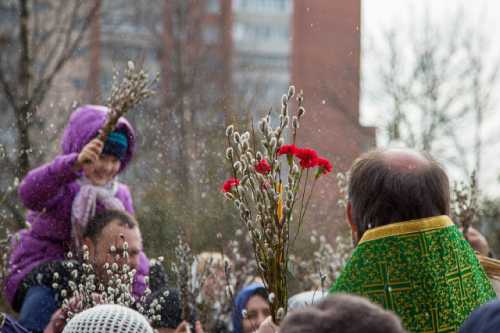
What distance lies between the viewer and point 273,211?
4258mm

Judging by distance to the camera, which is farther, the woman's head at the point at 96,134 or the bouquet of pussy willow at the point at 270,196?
the woman's head at the point at 96,134

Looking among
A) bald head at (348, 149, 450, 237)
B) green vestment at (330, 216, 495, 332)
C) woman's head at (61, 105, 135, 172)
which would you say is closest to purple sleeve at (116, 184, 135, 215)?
woman's head at (61, 105, 135, 172)

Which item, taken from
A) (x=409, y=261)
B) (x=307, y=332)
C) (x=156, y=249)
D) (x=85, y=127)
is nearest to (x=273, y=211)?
(x=409, y=261)

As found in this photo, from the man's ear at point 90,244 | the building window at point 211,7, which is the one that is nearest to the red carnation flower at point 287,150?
the man's ear at point 90,244

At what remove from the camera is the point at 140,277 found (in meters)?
6.19

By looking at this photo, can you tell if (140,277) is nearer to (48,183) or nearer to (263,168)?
(48,183)

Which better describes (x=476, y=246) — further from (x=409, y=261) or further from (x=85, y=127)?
(x=409, y=261)

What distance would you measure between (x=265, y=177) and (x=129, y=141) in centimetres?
247

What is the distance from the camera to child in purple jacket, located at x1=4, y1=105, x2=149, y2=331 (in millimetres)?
6082

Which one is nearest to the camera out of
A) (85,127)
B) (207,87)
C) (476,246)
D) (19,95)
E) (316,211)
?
(85,127)

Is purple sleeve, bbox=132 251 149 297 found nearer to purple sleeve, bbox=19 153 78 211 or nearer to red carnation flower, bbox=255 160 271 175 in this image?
purple sleeve, bbox=19 153 78 211

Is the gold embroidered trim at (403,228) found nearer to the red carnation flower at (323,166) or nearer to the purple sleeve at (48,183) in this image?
the red carnation flower at (323,166)

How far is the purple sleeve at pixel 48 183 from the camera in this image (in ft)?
20.4

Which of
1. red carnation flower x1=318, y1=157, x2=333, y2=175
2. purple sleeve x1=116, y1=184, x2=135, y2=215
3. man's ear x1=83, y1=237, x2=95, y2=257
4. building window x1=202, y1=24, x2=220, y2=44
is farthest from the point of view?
building window x1=202, y1=24, x2=220, y2=44
